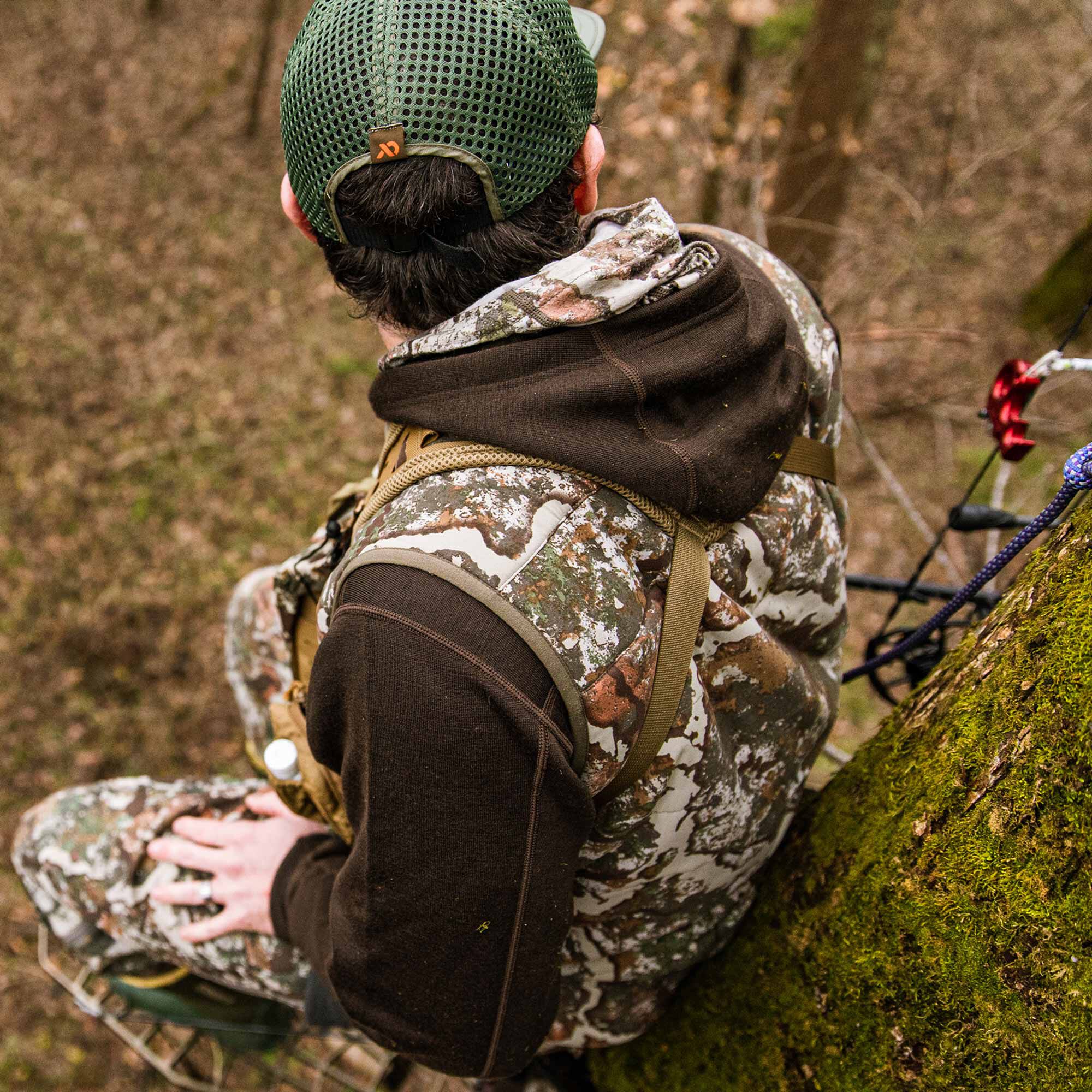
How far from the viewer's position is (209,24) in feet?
27.1

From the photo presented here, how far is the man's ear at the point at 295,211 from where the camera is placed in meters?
1.42

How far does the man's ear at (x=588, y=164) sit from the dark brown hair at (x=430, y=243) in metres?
0.03

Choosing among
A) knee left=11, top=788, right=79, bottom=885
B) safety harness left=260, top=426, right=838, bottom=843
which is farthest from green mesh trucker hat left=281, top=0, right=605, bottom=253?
knee left=11, top=788, right=79, bottom=885

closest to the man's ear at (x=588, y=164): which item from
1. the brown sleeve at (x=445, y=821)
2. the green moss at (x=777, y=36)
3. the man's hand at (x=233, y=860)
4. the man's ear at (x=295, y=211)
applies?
the man's ear at (x=295, y=211)

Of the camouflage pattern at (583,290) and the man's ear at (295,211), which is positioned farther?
the man's ear at (295,211)

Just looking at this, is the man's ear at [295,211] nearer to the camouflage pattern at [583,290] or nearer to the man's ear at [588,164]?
the camouflage pattern at [583,290]

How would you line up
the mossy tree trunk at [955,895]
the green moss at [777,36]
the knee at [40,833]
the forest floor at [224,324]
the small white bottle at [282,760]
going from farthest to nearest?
the green moss at [777,36]
the forest floor at [224,324]
the knee at [40,833]
the small white bottle at [282,760]
the mossy tree trunk at [955,895]

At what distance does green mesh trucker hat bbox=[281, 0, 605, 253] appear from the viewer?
120 centimetres

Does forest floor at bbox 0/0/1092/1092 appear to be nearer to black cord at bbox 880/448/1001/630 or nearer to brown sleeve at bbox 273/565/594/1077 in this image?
black cord at bbox 880/448/1001/630

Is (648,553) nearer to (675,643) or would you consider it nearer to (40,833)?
(675,643)

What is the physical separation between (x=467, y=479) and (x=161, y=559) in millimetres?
4296

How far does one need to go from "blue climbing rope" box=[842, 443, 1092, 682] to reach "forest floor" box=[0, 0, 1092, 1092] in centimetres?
166

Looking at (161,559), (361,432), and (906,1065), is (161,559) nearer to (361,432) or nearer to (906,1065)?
(361,432)

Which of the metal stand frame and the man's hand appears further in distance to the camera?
the metal stand frame
